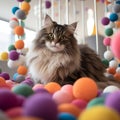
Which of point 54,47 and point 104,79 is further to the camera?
point 104,79

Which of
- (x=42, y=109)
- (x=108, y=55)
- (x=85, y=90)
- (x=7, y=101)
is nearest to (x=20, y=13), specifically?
(x=108, y=55)

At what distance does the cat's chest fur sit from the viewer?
1.43 metres

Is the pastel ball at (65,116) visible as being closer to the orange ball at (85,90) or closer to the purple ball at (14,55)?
the orange ball at (85,90)

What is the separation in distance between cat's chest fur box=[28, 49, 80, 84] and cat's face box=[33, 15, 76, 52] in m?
0.05


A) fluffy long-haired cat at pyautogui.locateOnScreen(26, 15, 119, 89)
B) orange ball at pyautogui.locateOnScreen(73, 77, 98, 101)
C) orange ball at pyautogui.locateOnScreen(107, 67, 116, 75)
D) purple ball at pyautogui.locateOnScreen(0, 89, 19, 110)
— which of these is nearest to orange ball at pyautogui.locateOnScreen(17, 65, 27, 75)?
fluffy long-haired cat at pyautogui.locateOnScreen(26, 15, 119, 89)

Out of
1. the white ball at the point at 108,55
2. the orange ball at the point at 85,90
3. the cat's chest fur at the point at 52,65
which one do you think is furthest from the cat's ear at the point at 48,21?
the orange ball at the point at 85,90

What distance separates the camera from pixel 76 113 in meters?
0.48

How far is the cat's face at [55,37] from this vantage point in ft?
4.63

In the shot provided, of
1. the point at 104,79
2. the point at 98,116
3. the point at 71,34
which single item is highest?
the point at 71,34

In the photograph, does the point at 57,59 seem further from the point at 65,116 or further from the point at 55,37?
the point at 65,116

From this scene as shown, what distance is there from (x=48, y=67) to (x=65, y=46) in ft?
0.57

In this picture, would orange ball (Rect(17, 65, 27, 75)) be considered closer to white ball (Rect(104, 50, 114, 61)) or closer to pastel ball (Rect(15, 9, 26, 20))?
pastel ball (Rect(15, 9, 26, 20))

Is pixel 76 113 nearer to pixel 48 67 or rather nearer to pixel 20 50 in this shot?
pixel 48 67

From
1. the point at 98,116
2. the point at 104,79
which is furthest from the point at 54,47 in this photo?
the point at 98,116
